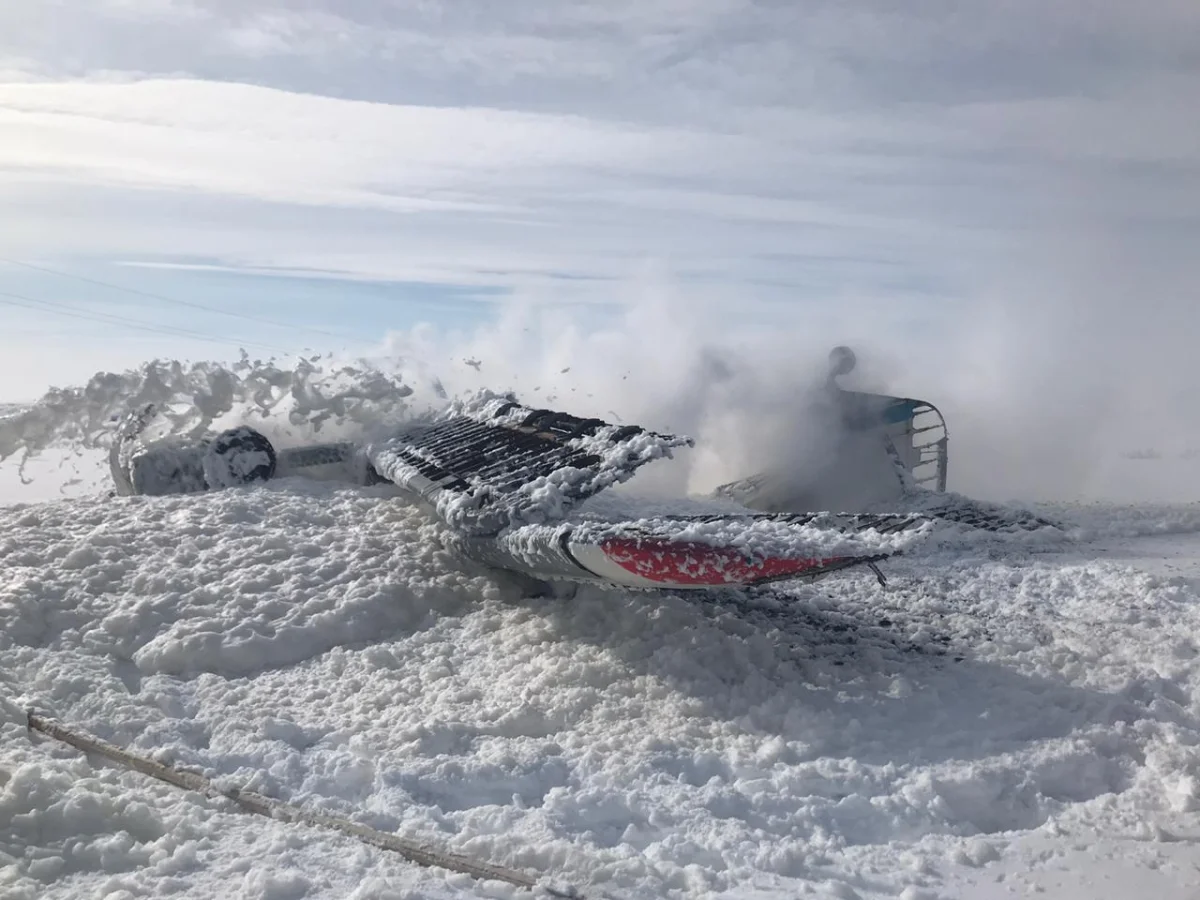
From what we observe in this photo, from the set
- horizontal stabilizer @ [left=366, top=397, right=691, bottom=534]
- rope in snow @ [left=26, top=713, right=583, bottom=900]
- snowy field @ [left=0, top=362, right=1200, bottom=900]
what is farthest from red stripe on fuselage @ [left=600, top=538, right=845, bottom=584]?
rope in snow @ [left=26, top=713, right=583, bottom=900]

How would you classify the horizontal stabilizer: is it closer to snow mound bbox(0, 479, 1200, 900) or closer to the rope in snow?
snow mound bbox(0, 479, 1200, 900)

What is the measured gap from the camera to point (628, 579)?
5.39 meters

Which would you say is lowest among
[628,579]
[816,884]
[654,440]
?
[816,884]

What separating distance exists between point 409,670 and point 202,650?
146cm

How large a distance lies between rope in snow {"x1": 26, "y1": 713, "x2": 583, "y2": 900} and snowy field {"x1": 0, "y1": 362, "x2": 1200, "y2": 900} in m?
0.09

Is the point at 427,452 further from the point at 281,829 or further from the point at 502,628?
the point at 281,829

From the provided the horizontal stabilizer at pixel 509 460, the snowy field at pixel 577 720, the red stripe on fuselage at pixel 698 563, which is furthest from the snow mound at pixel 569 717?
the red stripe on fuselage at pixel 698 563

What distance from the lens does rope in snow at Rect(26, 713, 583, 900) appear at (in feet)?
12.7

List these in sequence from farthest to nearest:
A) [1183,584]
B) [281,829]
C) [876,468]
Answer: [876,468] → [1183,584] → [281,829]

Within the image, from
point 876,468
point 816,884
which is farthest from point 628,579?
point 876,468

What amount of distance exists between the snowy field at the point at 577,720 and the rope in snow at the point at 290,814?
0.30 feet

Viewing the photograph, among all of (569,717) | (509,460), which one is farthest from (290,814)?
(509,460)

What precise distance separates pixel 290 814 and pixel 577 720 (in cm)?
174

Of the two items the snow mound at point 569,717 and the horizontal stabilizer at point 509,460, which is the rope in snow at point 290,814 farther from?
the horizontal stabilizer at point 509,460
